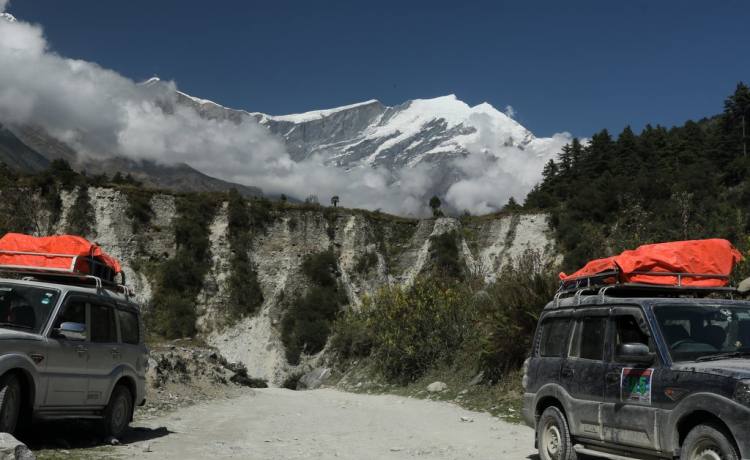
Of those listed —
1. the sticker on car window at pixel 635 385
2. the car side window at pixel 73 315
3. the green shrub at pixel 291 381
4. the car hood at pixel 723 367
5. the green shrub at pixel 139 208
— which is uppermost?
the green shrub at pixel 139 208

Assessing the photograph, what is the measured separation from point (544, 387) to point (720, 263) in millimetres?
2730

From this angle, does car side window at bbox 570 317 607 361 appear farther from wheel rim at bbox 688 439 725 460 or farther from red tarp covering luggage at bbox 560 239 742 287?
wheel rim at bbox 688 439 725 460

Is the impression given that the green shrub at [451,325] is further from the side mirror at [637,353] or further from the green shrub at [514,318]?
the side mirror at [637,353]

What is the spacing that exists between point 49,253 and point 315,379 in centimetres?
2445

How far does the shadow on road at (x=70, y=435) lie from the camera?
8.85m

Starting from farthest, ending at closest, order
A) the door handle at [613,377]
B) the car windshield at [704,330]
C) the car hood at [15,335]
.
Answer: the car hood at [15,335] → the door handle at [613,377] → the car windshield at [704,330]

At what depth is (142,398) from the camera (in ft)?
35.6

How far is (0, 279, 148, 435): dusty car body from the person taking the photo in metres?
7.87

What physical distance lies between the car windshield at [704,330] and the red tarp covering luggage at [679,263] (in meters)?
1.25

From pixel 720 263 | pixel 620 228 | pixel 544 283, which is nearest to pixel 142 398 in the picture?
pixel 720 263

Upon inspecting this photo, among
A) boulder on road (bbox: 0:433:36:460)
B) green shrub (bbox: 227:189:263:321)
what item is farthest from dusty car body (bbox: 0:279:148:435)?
green shrub (bbox: 227:189:263:321)

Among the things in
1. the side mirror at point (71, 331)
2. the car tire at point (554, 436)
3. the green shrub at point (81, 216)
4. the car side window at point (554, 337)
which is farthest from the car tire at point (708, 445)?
the green shrub at point (81, 216)

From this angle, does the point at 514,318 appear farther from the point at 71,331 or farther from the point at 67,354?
the point at 71,331

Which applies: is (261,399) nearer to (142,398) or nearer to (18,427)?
(142,398)
